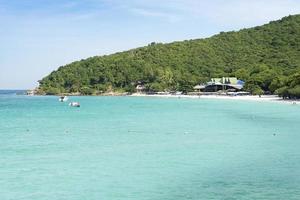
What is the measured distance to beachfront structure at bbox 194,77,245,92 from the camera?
108m

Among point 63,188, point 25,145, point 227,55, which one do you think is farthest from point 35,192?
point 227,55

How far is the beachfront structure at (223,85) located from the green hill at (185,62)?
355 cm

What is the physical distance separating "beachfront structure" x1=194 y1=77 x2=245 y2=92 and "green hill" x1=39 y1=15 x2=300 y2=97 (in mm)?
3550

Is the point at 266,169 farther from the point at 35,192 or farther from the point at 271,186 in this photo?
the point at 35,192

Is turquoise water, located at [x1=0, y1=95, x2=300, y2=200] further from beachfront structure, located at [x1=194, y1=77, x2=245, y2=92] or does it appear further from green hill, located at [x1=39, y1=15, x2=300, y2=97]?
green hill, located at [x1=39, y1=15, x2=300, y2=97]

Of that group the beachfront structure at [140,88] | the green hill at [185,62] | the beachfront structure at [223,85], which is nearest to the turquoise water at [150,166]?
the beachfront structure at [223,85]

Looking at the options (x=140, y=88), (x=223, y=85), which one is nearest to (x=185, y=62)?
(x=140, y=88)

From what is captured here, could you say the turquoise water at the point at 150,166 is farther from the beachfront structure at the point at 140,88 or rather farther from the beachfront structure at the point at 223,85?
the beachfront structure at the point at 140,88

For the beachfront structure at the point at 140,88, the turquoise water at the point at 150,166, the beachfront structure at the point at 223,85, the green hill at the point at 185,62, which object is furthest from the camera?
A: the beachfront structure at the point at 140,88

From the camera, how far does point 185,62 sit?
13962 centimetres

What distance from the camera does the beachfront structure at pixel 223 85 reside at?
108 metres

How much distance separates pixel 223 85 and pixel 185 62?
3081cm

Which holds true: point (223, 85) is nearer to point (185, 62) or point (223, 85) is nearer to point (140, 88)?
point (185, 62)

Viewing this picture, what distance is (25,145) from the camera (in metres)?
24.1
